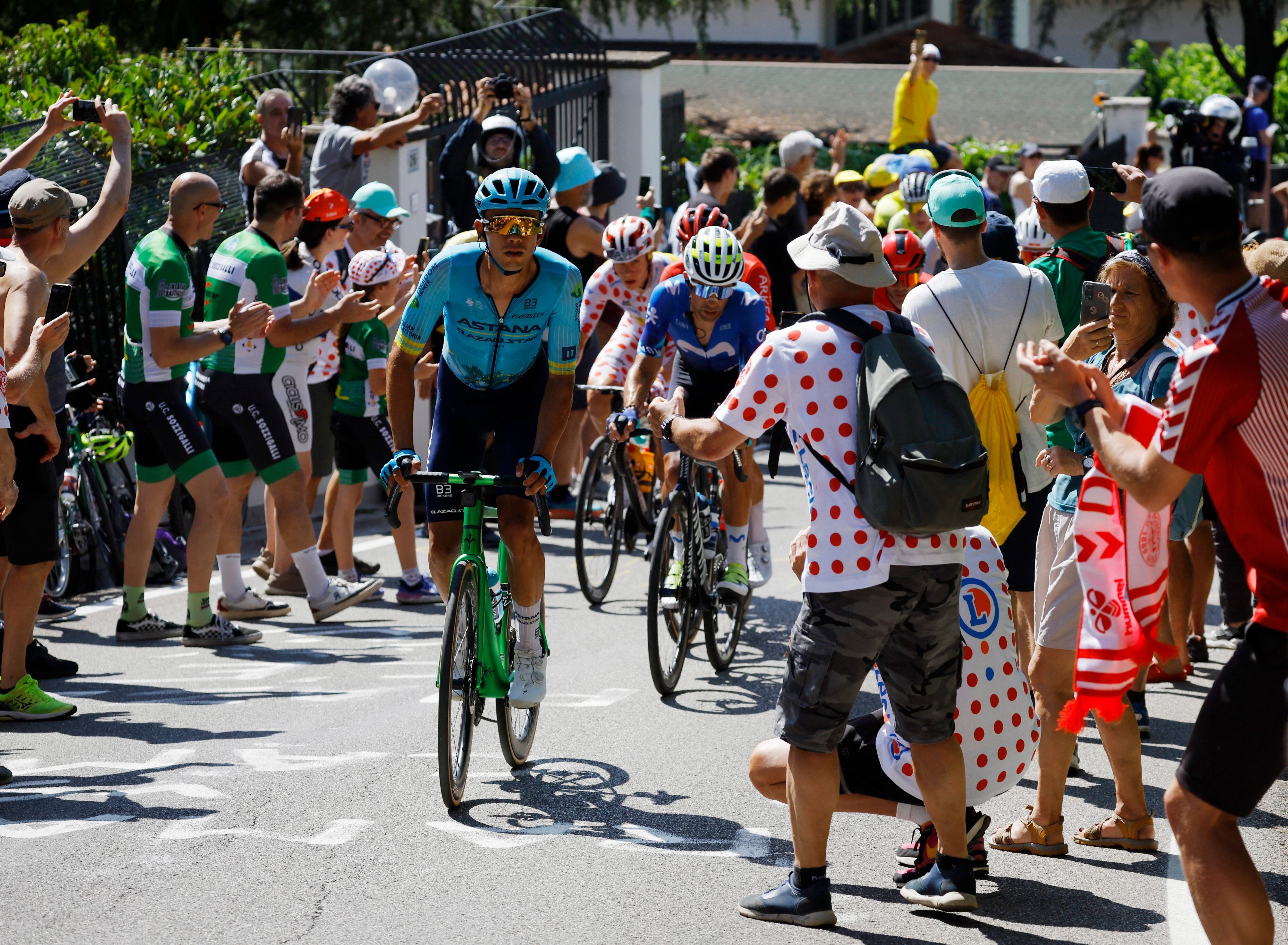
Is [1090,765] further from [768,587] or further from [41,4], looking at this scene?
[41,4]

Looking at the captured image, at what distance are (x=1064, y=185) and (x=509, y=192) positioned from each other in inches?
95.8

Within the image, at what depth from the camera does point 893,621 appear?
434 cm

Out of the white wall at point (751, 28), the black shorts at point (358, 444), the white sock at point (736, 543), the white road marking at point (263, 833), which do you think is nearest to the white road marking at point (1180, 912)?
the white road marking at point (263, 833)

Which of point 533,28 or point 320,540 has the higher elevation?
point 533,28

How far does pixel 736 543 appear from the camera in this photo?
777 cm

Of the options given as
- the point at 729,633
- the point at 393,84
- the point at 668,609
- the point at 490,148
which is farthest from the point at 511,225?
the point at 393,84

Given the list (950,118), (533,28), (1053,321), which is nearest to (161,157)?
(533,28)

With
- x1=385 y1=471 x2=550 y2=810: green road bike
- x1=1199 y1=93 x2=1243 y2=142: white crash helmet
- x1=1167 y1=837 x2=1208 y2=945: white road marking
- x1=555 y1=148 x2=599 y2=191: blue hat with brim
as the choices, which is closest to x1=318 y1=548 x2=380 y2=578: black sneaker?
x1=555 y1=148 x2=599 y2=191: blue hat with brim

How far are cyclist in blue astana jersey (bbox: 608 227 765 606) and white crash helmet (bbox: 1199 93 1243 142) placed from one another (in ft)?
29.3

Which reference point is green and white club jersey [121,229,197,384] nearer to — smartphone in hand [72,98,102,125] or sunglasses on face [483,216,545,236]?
smartphone in hand [72,98,102,125]

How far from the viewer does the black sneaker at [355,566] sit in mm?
9672

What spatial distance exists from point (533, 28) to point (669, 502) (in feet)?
35.4

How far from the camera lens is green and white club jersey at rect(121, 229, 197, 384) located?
7.76m

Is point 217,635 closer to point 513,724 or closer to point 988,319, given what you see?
point 513,724
